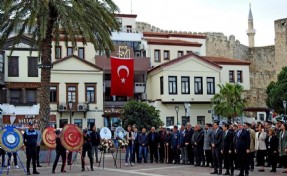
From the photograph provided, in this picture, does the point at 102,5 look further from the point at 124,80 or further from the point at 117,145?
the point at 124,80

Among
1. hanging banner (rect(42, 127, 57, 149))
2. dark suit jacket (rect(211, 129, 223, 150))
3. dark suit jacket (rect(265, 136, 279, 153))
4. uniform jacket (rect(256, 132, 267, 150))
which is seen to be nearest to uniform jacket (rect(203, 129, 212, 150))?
dark suit jacket (rect(211, 129, 223, 150))

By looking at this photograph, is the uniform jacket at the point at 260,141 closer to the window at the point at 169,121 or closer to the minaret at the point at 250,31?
the window at the point at 169,121

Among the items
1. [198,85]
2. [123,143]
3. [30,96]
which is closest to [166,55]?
[198,85]

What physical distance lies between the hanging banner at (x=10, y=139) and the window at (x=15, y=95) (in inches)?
1151

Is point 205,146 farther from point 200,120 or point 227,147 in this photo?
point 200,120

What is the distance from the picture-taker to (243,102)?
5497 cm

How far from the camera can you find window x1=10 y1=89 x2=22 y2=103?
5012 cm

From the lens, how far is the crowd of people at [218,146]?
66.3 ft

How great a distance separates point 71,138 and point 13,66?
30.0m

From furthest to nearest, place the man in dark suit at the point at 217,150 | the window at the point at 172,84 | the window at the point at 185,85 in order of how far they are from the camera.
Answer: the window at the point at 185,85 < the window at the point at 172,84 < the man in dark suit at the point at 217,150

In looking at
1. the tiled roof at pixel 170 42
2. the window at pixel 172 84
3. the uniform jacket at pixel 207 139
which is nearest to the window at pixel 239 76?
the tiled roof at pixel 170 42

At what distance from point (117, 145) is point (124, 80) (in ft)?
84.9

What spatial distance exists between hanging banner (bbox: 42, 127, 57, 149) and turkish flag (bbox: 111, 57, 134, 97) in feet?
80.1

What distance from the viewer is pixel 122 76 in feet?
169
